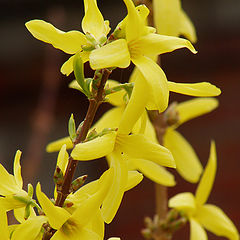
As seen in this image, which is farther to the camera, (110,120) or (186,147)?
(186,147)

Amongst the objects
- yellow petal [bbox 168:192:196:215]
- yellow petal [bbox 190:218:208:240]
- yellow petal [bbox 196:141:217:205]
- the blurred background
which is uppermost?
yellow petal [bbox 196:141:217:205]

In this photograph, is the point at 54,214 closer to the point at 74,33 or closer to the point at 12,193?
the point at 12,193

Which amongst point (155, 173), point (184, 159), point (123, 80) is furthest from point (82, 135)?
point (123, 80)

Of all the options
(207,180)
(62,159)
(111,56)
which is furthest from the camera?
(207,180)

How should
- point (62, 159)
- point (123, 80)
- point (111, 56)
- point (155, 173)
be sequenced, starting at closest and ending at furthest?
point (111, 56) < point (62, 159) < point (155, 173) < point (123, 80)

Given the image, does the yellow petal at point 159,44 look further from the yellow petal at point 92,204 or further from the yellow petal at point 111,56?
the yellow petal at point 92,204

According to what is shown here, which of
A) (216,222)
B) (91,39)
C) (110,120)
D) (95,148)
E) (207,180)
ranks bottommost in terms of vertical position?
(216,222)

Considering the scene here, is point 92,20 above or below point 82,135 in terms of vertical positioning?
above

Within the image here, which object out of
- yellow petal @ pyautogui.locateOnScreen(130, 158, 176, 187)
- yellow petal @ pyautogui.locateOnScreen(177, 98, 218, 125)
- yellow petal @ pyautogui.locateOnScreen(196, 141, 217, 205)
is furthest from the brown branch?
yellow petal @ pyautogui.locateOnScreen(177, 98, 218, 125)

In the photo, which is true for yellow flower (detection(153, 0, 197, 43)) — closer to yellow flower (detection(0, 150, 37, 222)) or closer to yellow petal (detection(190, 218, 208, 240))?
yellow petal (detection(190, 218, 208, 240))
